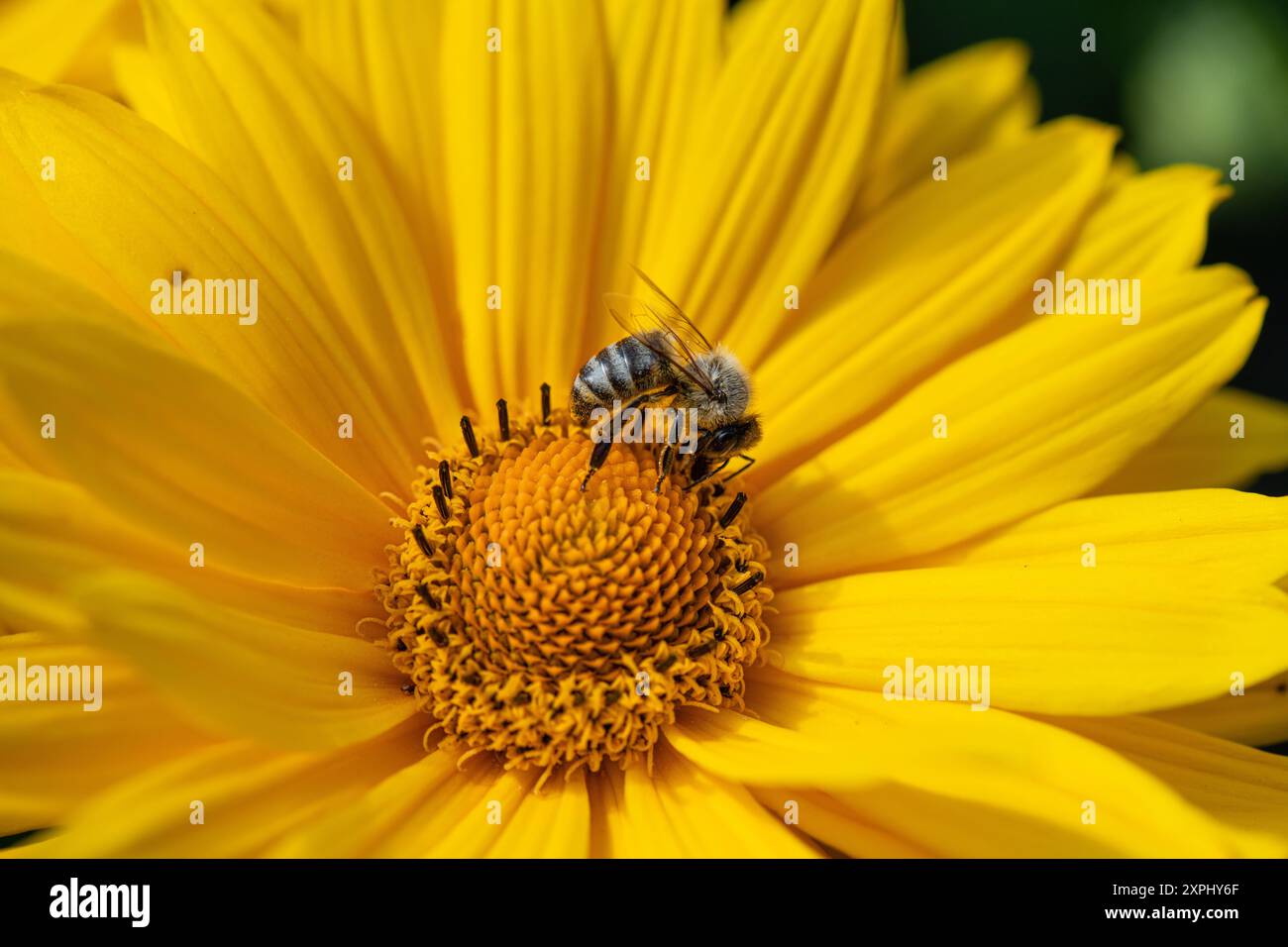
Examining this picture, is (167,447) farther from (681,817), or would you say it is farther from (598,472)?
(681,817)

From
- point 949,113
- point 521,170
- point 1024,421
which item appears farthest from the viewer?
point 949,113

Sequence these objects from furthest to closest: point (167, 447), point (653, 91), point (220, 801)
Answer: point (653, 91)
point (167, 447)
point (220, 801)

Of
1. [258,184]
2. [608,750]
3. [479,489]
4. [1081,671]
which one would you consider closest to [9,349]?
[258,184]

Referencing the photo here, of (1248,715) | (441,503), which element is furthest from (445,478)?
(1248,715)

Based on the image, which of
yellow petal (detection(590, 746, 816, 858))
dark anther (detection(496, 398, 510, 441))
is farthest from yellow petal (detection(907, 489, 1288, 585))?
dark anther (detection(496, 398, 510, 441))

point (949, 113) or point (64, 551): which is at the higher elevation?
point (949, 113)

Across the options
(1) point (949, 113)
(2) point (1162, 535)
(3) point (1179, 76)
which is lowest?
(2) point (1162, 535)

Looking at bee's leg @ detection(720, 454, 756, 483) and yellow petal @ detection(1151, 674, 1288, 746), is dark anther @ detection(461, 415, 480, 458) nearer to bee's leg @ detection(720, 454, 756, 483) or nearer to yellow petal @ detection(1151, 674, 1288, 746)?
bee's leg @ detection(720, 454, 756, 483)

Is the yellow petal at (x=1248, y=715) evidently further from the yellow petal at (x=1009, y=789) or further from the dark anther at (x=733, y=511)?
the dark anther at (x=733, y=511)
